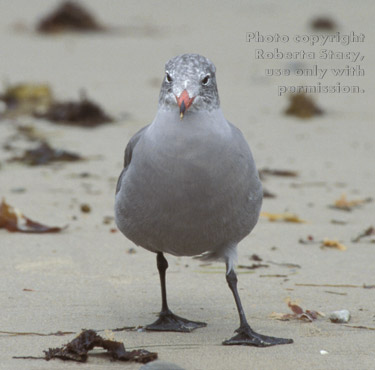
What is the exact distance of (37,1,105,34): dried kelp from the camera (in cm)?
1472

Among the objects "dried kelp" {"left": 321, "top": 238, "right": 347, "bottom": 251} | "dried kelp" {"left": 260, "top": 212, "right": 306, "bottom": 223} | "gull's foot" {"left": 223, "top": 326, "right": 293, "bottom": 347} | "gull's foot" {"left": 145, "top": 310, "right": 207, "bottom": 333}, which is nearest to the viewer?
"gull's foot" {"left": 223, "top": 326, "right": 293, "bottom": 347}

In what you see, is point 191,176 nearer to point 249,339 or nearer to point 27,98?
point 249,339

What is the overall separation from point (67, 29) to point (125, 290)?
10063 mm

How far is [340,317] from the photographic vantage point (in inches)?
190

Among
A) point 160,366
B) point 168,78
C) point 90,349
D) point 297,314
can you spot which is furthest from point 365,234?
point 160,366

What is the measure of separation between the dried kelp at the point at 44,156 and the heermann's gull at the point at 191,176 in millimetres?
3701

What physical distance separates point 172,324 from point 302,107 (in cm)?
616

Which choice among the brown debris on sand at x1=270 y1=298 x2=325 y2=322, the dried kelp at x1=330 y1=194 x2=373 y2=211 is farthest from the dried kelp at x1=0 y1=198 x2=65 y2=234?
the dried kelp at x1=330 y1=194 x2=373 y2=211

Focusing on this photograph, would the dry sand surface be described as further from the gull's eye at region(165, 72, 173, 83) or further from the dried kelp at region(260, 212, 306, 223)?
the gull's eye at region(165, 72, 173, 83)

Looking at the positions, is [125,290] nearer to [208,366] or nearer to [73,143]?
[208,366]

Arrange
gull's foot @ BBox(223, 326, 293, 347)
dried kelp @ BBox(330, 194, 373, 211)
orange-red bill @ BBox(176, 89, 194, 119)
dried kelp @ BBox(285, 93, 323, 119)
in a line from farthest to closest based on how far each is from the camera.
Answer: dried kelp @ BBox(285, 93, 323, 119) → dried kelp @ BBox(330, 194, 373, 211) → gull's foot @ BBox(223, 326, 293, 347) → orange-red bill @ BBox(176, 89, 194, 119)

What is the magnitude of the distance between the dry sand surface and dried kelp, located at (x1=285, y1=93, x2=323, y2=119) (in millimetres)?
151

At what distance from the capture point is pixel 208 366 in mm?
4113

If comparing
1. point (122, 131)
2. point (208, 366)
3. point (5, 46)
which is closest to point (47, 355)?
point (208, 366)
